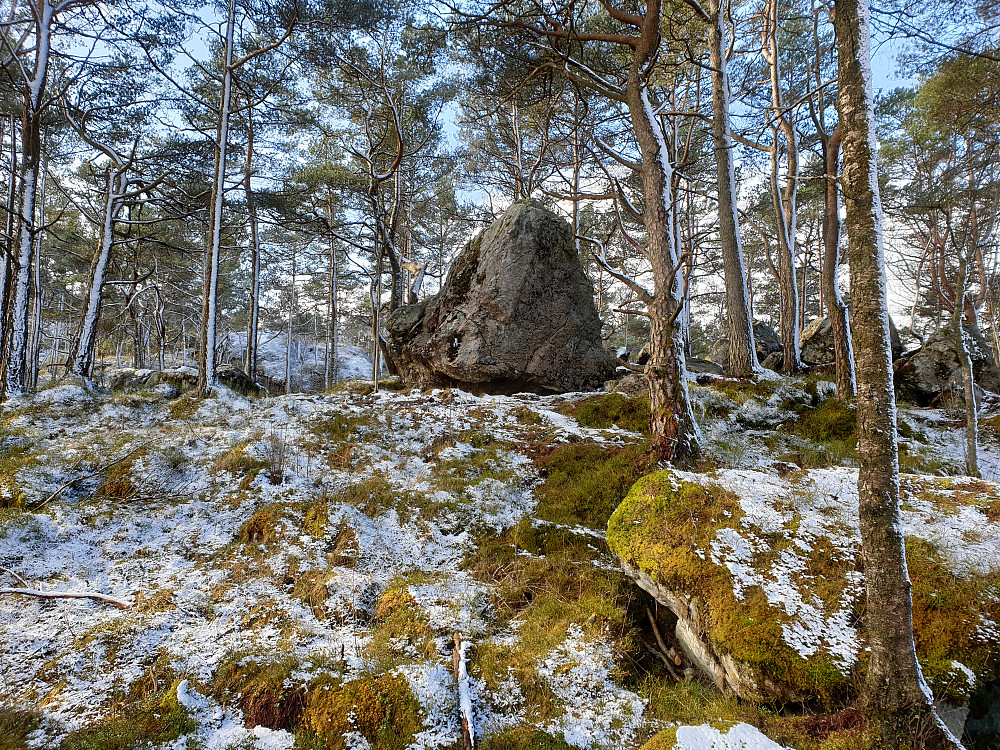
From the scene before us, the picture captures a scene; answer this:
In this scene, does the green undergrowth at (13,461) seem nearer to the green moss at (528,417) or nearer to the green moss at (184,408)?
the green moss at (184,408)

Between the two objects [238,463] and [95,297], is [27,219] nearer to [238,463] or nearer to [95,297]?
[95,297]

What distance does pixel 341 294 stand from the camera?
30.9 metres

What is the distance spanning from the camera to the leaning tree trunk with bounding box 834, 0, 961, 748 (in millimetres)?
2160

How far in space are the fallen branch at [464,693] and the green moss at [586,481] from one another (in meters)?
2.04

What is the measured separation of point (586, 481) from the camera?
555cm

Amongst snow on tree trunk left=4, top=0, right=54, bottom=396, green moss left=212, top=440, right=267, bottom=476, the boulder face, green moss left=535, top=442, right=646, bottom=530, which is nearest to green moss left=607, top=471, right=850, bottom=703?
green moss left=535, top=442, right=646, bottom=530

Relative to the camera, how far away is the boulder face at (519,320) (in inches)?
372

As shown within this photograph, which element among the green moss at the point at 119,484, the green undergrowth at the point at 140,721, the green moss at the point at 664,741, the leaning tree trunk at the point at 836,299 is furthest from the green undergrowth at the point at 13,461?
the leaning tree trunk at the point at 836,299

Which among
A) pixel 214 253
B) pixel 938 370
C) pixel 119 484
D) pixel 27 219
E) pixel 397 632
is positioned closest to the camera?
pixel 397 632

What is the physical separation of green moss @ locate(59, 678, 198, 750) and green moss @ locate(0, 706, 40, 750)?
0.72 feet

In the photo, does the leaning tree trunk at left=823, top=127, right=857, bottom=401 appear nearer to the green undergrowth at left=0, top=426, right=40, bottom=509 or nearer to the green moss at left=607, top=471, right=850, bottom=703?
the green moss at left=607, top=471, right=850, bottom=703

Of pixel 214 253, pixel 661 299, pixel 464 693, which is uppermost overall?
pixel 214 253

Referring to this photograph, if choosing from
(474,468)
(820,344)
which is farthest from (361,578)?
(820,344)

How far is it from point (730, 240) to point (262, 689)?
10561mm
